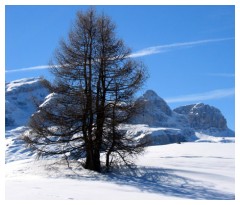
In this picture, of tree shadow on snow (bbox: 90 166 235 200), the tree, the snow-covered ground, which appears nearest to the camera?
the snow-covered ground

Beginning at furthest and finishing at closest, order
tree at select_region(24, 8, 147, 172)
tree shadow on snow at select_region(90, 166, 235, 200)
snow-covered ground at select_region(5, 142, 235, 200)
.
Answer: tree at select_region(24, 8, 147, 172), tree shadow on snow at select_region(90, 166, 235, 200), snow-covered ground at select_region(5, 142, 235, 200)

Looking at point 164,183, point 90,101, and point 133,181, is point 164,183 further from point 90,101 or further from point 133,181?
point 90,101

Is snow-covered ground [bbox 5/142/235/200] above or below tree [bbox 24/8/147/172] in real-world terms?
below

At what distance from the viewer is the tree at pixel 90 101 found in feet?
63.4

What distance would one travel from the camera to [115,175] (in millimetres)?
18000

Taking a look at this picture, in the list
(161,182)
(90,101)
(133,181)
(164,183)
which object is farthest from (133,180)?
(90,101)

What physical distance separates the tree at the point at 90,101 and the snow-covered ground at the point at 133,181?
3.54ft

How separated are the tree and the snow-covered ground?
1080mm

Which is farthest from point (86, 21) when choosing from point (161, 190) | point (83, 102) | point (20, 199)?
point (20, 199)

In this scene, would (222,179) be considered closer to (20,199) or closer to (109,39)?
(109,39)

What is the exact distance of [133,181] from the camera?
646 inches

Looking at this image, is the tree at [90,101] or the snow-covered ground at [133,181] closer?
the snow-covered ground at [133,181]

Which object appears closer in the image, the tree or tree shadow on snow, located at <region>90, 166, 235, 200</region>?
tree shadow on snow, located at <region>90, 166, 235, 200</region>

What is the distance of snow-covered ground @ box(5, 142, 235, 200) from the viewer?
1238 centimetres
